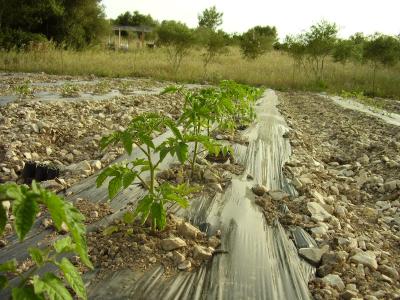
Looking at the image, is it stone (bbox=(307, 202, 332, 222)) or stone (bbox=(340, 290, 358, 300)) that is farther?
stone (bbox=(307, 202, 332, 222))

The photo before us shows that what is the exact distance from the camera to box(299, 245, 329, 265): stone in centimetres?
219

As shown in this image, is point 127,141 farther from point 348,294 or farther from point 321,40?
point 321,40

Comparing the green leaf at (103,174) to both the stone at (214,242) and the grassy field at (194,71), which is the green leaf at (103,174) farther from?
the grassy field at (194,71)

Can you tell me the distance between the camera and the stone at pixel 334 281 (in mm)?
1929

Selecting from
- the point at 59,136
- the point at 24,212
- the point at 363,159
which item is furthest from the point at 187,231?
the point at 363,159

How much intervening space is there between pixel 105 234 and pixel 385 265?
1.62 m

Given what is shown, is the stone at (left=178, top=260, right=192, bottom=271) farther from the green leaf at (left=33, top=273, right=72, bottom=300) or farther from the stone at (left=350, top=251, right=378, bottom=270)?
the stone at (left=350, top=251, right=378, bottom=270)

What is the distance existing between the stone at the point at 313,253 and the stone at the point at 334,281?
18 cm

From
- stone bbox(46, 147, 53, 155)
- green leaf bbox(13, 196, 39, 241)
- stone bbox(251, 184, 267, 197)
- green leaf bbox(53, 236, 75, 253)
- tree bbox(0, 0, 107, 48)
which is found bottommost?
stone bbox(251, 184, 267, 197)

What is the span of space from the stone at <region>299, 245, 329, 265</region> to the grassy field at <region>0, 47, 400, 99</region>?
1333 centimetres

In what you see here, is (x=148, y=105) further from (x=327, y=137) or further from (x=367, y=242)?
(x=367, y=242)

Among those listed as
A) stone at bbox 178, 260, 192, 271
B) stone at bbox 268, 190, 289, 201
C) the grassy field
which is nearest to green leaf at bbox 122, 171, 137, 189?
stone at bbox 178, 260, 192, 271

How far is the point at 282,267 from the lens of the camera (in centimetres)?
208

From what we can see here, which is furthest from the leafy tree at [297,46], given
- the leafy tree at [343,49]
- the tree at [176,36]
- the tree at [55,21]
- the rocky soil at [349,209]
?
the rocky soil at [349,209]
